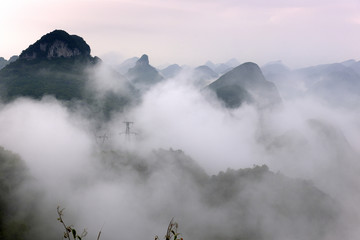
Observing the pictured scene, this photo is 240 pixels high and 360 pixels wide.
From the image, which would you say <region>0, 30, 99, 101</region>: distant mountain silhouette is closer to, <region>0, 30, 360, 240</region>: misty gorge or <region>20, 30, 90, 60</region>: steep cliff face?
<region>20, 30, 90, 60</region>: steep cliff face

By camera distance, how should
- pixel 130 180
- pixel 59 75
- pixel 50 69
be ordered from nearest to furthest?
pixel 130 180, pixel 59 75, pixel 50 69

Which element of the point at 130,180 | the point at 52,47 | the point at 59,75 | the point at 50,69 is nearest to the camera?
the point at 130,180

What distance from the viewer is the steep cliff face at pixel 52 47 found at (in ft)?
549

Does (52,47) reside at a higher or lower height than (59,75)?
higher

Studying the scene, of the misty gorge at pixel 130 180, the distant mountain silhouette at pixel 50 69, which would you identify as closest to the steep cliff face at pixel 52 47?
the distant mountain silhouette at pixel 50 69

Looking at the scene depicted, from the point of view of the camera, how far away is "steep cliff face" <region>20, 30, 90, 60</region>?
6585 inches

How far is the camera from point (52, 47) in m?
170

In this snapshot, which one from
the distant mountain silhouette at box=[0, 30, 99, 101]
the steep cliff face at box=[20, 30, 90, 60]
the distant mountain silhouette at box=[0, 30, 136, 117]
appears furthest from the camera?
the steep cliff face at box=[20, 30, 90, 60]

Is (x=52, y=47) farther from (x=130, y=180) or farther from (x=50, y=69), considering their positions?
(x=130, y=180)

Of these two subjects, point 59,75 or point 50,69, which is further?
point 50,69

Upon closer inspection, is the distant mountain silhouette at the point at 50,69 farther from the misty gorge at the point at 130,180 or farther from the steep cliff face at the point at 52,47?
the misty gorge at the point at 130,180

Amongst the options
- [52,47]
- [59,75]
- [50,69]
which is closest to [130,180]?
[59,75]

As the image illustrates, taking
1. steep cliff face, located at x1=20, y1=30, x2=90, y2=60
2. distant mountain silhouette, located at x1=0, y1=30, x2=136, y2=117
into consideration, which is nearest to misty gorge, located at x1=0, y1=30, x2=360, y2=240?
distant mountain silhouette, located at x1=0, y1=30, x2=136, y2=117

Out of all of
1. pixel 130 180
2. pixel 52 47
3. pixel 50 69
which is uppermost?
pixel 52 47
